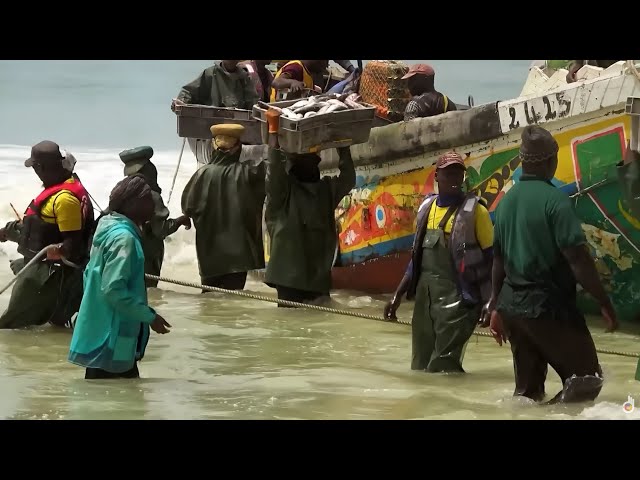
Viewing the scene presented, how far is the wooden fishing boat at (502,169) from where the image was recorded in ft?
39.8

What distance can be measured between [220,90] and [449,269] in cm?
666

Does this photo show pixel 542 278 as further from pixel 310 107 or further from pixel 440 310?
pixel 310 107

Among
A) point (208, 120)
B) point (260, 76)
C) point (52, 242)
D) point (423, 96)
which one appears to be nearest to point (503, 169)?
point (423, 96)

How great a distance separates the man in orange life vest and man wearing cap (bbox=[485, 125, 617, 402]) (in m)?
4.01

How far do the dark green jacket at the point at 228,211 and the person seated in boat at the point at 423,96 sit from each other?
1475mm

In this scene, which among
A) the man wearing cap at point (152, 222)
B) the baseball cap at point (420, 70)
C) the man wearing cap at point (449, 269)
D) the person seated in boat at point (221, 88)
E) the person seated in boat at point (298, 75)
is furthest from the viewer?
the person seated in boat at point (221, 88)

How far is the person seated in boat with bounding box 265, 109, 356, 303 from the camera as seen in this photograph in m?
13.1

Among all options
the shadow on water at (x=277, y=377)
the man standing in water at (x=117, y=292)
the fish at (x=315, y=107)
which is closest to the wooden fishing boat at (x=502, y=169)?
the shadow on water at (x=277, y=377)

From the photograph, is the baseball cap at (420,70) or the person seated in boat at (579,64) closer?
the baseball cap at (420,70)

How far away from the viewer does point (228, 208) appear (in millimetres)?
14000

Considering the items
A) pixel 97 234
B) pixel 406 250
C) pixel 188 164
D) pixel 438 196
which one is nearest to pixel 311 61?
pixel 406 250

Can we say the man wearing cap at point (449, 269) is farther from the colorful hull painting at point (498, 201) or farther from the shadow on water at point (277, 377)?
the colorful hull painting at point (498, 201)

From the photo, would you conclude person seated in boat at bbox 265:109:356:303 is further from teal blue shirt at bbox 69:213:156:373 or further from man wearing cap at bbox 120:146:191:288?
teal blue shirt at bbox 69:213:156:373

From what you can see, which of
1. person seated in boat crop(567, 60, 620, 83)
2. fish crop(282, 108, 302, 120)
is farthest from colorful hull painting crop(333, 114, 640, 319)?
fish crop(282, 108, 302, 120)
